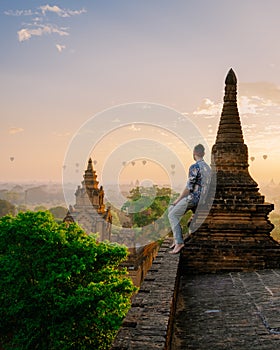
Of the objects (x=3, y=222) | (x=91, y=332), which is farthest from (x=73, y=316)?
(x=3, y=222)

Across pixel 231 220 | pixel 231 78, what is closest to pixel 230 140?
pixel 231 78

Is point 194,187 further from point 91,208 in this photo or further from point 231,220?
point 91,208

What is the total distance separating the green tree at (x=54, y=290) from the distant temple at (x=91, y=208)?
18.4 meters

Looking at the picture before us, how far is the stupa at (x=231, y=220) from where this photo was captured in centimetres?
944

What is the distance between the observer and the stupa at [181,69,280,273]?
9438 mm

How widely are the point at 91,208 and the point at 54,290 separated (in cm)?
2151

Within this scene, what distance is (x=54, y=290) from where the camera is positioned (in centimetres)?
1599

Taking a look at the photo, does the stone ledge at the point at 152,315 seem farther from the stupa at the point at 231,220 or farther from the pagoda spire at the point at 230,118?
the pagoda spire at the point at 230,118

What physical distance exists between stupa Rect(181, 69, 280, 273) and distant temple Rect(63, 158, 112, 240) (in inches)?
1027

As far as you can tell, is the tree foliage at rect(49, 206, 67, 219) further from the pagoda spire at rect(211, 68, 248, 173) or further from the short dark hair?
the short dark hair

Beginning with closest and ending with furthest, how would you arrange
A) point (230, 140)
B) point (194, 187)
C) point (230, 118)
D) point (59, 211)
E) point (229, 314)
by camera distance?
1. point (229, 314)
2. point (194, 187)
3. point (230, 140)
4. point (230, 118)
5. point (59, 211)

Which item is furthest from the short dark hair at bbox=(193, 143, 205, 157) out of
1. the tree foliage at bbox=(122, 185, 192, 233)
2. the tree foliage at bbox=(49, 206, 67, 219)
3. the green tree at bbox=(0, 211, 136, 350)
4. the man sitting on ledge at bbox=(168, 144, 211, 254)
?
the tree foliage at bbox=(49, 206, 67, 219)

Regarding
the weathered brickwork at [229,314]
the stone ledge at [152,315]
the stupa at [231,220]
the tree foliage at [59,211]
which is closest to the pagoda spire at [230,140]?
the stupa at [231,220]

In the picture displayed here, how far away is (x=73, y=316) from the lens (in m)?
15.9
